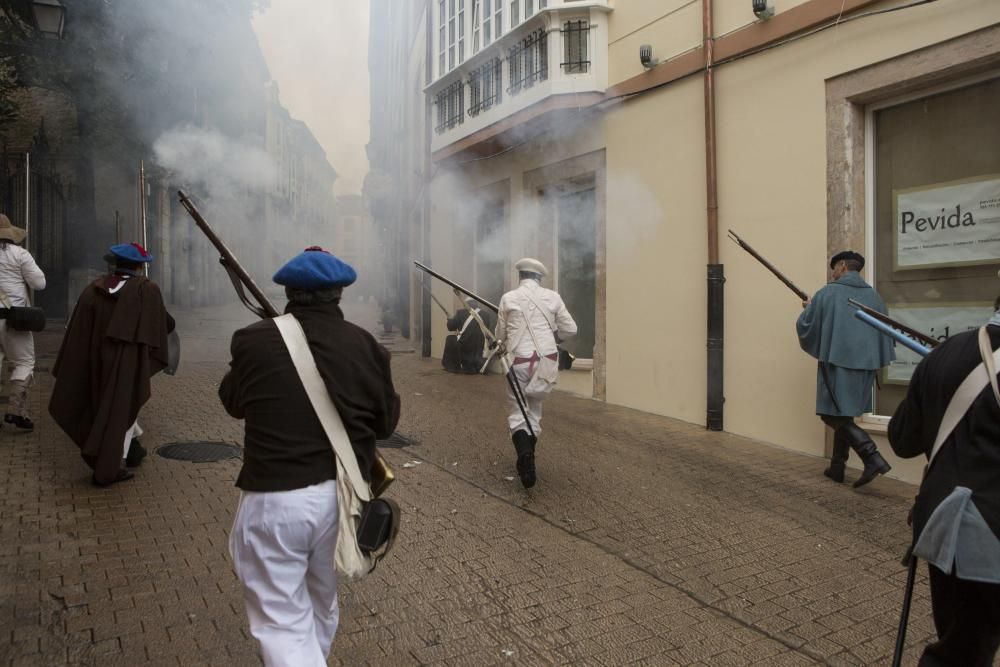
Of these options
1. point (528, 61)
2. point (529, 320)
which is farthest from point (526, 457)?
point (528, 61)

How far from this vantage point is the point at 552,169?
979 centimetres

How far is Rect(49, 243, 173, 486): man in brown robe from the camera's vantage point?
4.69 metres

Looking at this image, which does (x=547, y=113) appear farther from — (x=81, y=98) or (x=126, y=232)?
(x=126, y=232)

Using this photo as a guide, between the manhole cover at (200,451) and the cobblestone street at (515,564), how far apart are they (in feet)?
0.56

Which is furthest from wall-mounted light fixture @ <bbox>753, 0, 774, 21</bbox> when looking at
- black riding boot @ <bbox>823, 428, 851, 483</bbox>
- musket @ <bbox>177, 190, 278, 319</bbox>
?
musket @ <bbox>177, 190, 278, 319</bbox>

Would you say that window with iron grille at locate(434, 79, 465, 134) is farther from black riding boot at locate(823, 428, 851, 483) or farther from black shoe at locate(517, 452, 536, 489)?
black riding boot at locate(823, 428, 851, 483)

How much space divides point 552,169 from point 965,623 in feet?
27.5

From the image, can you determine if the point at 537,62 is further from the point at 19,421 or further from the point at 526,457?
the point at 19,421

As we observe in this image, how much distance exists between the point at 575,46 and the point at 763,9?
2.78m

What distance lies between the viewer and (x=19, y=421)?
6184 mm

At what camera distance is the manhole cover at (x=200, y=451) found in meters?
5.66

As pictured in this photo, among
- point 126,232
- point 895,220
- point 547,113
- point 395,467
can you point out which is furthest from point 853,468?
point 126,232

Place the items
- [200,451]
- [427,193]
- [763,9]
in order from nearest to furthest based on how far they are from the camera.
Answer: [200,451] → [763,9] → [427,193]

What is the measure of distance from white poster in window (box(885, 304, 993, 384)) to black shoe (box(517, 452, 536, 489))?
3.06 m
